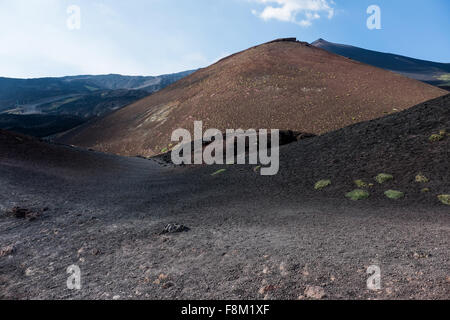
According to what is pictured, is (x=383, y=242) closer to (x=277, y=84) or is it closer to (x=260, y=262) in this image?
(x=260, y=262)

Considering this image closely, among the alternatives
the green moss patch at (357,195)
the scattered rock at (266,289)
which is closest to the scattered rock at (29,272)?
the scattered rock at (266,289)

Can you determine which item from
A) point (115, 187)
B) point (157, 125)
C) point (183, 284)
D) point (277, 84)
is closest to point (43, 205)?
point (115, 187)

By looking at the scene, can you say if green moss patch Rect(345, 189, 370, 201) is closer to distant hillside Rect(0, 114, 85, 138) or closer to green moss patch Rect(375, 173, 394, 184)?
green moss patch Rect(375, 173, 394, 184)

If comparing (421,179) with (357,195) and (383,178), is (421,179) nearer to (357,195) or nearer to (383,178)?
(383,178)

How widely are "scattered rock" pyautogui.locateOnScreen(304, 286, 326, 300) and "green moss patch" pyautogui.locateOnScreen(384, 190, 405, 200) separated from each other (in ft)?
26.1

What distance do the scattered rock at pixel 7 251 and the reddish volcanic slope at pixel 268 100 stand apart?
1380 inches

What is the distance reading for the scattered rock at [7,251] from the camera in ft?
25.2

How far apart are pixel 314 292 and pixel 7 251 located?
833 centimetres

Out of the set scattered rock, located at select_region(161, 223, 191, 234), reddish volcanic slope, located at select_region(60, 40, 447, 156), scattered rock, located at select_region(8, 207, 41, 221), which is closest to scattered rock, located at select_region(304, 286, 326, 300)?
scattered rock, located at select_region(161, 223, 191, 234)

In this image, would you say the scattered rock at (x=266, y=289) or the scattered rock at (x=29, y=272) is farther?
the scattered rock at (x=29, y=272)

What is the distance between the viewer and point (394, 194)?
11.4 metres

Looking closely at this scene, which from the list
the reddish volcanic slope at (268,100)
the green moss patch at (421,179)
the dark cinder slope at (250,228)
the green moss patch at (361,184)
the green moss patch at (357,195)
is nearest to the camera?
the dark cinder slope at (250,228)

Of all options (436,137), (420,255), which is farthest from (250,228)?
(436,137)

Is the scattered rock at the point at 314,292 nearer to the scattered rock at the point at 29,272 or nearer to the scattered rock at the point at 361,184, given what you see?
the scattered rock at the point at 29,272
